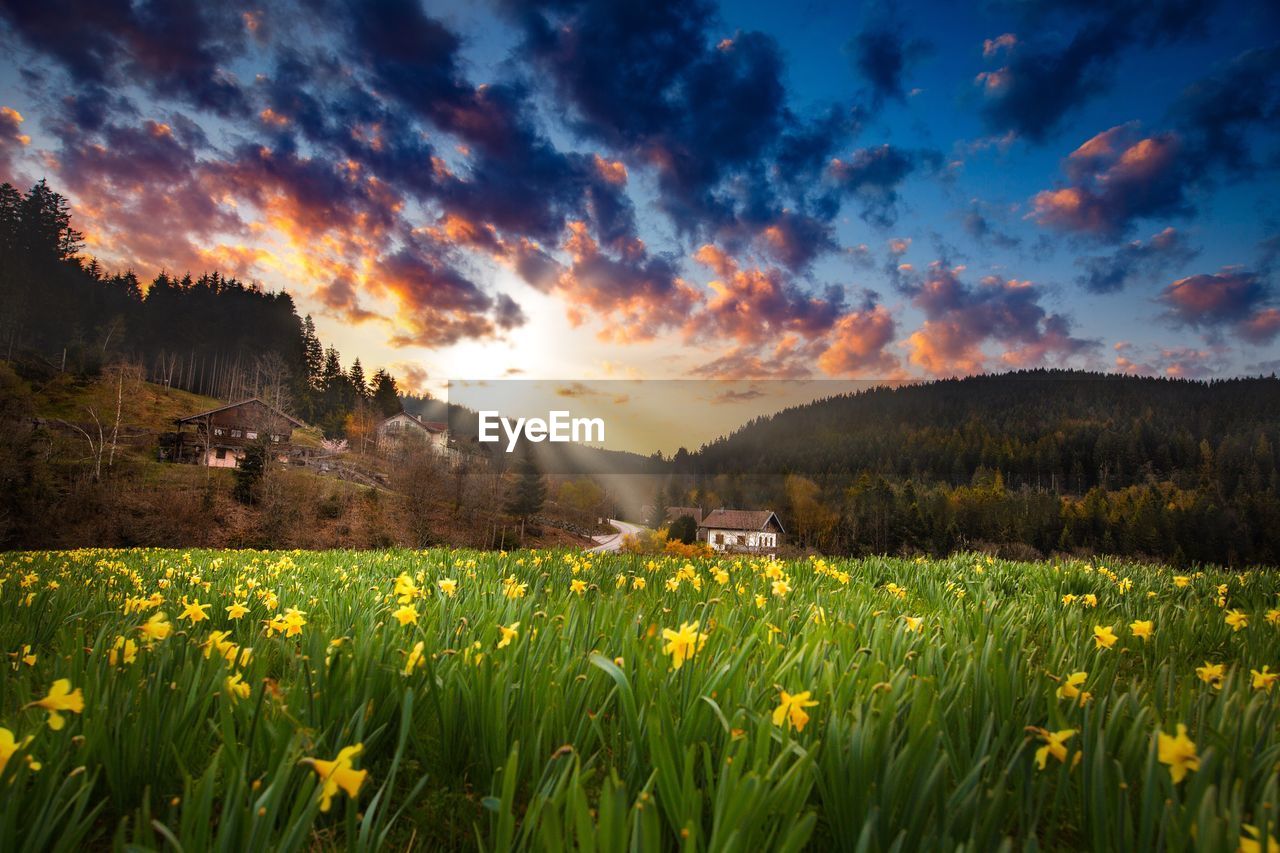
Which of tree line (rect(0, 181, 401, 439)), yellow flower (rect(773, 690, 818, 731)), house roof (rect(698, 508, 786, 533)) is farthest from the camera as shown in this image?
house roof (rect(698, 508, 786, 533))

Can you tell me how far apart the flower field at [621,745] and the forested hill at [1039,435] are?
7541 cm

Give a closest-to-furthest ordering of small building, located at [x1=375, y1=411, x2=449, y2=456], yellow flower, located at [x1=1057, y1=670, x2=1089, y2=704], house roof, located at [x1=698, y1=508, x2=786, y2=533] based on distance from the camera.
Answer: yellow flower, located at [x1=1057, y1=670, x2=1089, y2=704]
small building, located at [x1=375, y1=411, x2=449, y2=456]
house roof, located at [x1=698, y1=508, x2=786, y2=533]

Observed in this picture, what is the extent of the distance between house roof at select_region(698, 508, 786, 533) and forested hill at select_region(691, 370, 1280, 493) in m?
7.70

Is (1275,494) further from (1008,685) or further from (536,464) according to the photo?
(1008,685)

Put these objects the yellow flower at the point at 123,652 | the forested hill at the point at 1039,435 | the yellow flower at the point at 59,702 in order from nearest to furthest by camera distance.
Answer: the yellow flower at the point at 59,702 → the yellow flower at the point at 123,652 → the forested hill at the point at 1039,435

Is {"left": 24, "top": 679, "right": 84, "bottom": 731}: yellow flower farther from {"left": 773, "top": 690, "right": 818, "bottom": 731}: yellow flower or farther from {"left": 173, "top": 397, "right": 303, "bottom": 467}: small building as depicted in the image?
{"left": 173, "top": 397, "right": 303, "bottom": 467}: small building

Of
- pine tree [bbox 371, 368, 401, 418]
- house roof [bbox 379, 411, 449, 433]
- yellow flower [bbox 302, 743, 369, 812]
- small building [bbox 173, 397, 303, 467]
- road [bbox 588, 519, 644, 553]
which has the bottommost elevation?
road [bbox 588, 519, 644, 553]

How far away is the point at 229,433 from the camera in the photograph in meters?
52.7

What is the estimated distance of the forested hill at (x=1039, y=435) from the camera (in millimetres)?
79938

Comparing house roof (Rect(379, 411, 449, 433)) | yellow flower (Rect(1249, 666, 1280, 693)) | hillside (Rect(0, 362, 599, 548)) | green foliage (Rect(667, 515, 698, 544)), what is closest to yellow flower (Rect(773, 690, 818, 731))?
yellow flower (Rect(1249, 666, 1280, 693))

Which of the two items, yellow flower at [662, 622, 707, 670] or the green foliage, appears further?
the green foliage

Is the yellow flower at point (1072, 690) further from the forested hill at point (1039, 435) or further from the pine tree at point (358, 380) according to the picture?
the pine tree at point (358, 380)

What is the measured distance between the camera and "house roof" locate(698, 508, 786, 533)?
67625 millimetres

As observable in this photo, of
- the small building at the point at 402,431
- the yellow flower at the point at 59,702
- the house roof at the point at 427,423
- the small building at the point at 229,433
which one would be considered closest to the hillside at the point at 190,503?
the small building at the point at 229,433
